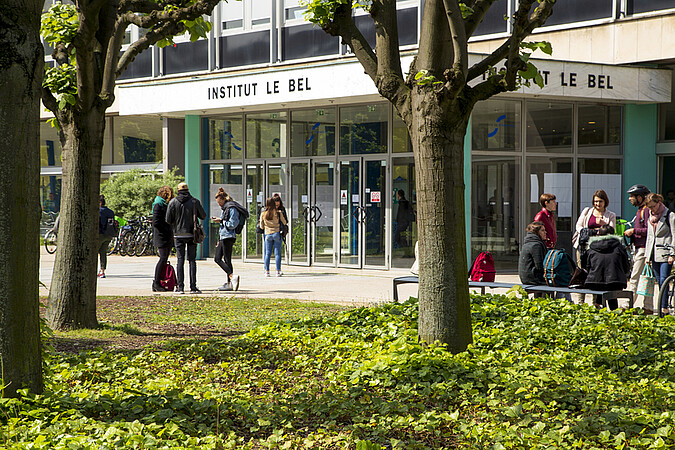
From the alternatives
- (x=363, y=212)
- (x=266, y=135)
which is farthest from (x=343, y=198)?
(x=266, y=135)

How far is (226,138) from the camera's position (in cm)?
2155

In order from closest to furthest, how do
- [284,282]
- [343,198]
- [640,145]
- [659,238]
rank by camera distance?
[659,238] → [284,282] → [640,145] → [343,198]

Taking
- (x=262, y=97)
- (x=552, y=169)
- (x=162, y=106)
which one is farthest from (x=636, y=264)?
(x=162, y=106)

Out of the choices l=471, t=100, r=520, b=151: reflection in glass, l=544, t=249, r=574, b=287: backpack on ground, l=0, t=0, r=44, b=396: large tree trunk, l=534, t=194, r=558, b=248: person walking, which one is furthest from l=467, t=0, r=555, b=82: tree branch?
l=471, t=100, r=520, b=151: reflection in glass

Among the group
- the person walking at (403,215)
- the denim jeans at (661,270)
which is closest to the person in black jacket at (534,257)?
the denim jeans at (661,270)

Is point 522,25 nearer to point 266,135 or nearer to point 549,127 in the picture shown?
point 549,127

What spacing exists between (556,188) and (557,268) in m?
8.76

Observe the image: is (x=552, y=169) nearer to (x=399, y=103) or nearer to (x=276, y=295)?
(x=276, y=295)

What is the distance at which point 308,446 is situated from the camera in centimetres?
439

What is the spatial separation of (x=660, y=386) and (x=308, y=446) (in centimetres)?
279

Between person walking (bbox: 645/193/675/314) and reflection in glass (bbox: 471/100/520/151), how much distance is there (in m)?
7.03

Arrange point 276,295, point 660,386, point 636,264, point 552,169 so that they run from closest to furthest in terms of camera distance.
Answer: point 660,386 < point 636,264 < point 276,295 < point 552,169

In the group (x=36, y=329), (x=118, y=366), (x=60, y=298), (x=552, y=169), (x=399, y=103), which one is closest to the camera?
(x=36, y=329)

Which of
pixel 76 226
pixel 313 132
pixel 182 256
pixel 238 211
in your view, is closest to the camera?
pixel 76 226
